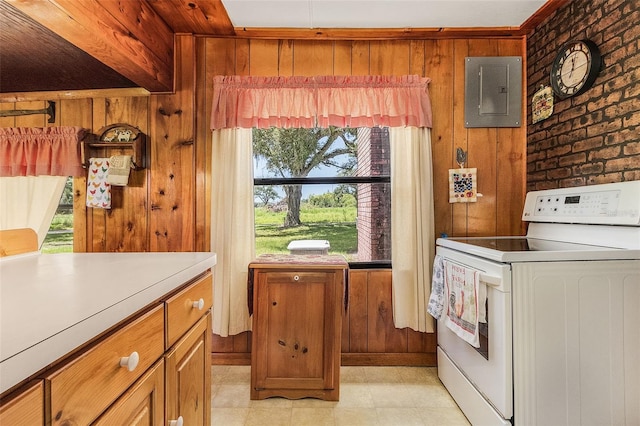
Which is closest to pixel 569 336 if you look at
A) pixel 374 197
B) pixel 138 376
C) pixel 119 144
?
pixel 374 197

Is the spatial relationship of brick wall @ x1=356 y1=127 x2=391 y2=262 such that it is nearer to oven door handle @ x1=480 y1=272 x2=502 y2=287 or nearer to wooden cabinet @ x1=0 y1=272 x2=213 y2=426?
oven door handle @ x1=480 y1=272 x2=502 y2=287

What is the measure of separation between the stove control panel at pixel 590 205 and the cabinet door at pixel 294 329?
144cm

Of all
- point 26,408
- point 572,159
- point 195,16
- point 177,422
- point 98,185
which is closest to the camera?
point 26,408

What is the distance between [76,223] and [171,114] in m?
1.12

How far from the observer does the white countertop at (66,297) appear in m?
0.50

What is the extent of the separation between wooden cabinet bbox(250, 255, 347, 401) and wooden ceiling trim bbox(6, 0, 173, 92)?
1454 millimetres

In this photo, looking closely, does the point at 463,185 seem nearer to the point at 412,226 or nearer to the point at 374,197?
the point at 412,226

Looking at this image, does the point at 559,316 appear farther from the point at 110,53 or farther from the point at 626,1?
the point at 110,53

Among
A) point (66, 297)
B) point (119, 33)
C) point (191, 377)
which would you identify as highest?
point (119, 33)

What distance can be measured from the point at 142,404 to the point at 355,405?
1472 millimetres

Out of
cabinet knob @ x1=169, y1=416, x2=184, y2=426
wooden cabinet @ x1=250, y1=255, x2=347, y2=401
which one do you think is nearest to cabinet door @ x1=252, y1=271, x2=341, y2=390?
wooden cabinet @ x1=250, y1=255, x2=347, y2=401

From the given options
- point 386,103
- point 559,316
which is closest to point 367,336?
point 559,316

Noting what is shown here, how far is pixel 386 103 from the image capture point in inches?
92.2

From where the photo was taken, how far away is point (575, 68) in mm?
1945
